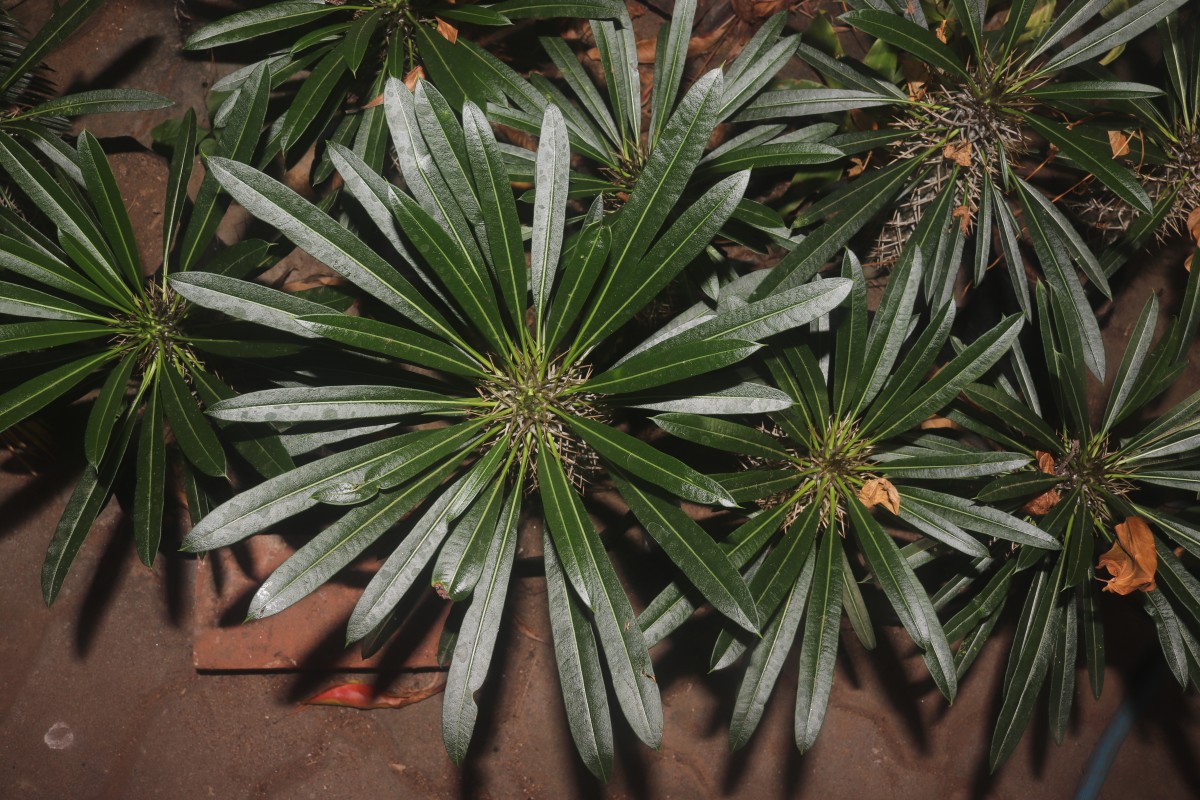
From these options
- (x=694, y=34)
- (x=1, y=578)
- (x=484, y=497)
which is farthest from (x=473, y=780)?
(x=694, y=34)

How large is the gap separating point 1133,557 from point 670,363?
105cm

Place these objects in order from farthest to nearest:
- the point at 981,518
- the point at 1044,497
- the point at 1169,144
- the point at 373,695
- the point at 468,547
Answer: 1. the point at 373,695
2. the point at 1169,144
3. the point at 1044,497
4. the point at 981,518
5. the point at 468,547

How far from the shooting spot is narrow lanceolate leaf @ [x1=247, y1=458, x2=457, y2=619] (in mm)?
1214

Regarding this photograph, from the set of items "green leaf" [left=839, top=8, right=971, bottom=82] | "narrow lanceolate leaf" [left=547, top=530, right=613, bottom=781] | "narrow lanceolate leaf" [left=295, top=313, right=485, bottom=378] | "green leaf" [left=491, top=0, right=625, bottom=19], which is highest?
"green leaf" [left=491, top=0, right=625, bottom=19]

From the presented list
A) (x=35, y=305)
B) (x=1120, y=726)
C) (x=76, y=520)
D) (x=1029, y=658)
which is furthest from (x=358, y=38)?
(x=1120, y=726)

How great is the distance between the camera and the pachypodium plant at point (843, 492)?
4.56 ft

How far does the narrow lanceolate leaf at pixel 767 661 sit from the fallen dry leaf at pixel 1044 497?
53cm

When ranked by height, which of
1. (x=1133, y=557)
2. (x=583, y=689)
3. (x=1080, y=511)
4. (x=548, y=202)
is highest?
(x=548, y=202)

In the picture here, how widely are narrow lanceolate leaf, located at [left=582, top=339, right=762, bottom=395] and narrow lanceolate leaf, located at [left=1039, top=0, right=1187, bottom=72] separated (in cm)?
93

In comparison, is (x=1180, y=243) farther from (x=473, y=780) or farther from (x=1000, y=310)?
(x=473, y=780)

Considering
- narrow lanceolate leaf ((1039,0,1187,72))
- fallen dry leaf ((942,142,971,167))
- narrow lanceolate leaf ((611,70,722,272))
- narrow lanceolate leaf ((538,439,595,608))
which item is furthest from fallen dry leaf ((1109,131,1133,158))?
narrow lanceolate leaf ((538,439,595,608))

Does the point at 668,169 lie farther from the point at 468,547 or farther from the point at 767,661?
the point at 767,661

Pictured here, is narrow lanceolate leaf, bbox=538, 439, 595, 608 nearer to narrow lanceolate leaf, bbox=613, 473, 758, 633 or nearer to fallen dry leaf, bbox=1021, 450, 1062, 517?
narrow lanceolate leaf, bbox=613, 473, 758, 633

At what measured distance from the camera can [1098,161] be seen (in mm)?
1477
